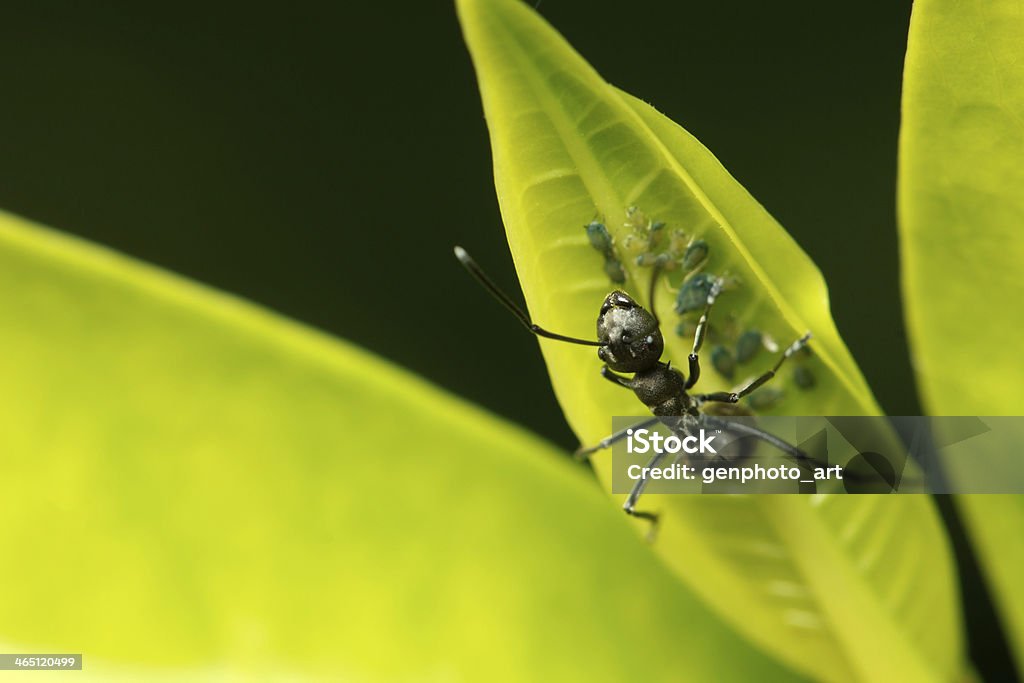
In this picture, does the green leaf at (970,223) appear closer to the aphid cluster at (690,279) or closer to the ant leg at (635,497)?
the aphid cluster at (690,279)

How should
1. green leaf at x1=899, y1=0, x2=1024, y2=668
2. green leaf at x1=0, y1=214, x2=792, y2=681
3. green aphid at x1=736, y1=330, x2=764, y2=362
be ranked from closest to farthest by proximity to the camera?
green leaf at x1=899, y1=0, x2=1024, y2=668 → green aphid at x1=736, y1=330, x2=764, y2=362 → green leaf at x1=0, y1=214, x2=792, y2=681

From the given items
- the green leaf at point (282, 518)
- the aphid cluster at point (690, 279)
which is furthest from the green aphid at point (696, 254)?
the green leaf at point (282, 518)

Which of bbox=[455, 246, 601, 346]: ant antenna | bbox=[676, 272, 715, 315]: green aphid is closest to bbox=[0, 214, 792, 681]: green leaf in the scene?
bbox=[455, 246, 601, 346]: ant antenna

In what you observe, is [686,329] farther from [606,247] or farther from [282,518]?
[282,518]

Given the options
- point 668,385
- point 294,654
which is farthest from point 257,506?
point 668,385

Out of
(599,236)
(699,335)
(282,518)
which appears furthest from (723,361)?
(282,518)

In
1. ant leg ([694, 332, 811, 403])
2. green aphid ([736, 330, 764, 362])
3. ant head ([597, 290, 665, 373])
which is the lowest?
ant leg ([694, 332, 811, 403])

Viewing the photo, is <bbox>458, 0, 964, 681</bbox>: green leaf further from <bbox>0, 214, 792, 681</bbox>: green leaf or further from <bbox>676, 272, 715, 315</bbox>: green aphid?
<bbox>0, 214, 792, 681</bbox>: green leaf

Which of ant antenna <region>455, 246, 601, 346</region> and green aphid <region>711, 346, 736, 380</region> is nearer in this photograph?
green aphid <region>711, 346, 736, 380</region>
